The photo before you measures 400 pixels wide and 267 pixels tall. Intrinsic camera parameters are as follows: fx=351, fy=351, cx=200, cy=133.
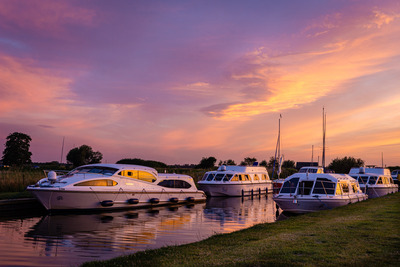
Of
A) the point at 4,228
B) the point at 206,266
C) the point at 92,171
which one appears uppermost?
the point at 92,171

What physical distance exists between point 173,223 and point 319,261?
13884 mm

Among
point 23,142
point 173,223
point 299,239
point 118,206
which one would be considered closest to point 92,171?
point 118,206

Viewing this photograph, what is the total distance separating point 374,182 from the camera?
42.5 meters

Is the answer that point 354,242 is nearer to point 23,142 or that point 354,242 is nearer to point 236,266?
point 236,266

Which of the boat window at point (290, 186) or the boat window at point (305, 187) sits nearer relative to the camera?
the boat window at point (305, 187)

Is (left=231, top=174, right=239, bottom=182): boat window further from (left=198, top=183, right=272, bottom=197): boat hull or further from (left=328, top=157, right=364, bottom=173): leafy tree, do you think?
(left=328, top=157, right=364, bottom=173): leafy tree

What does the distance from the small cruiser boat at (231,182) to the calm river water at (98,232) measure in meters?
13.9

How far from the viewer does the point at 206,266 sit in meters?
8.65

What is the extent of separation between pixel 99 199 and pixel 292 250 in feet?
60.8

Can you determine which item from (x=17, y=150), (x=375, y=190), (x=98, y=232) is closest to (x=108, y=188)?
(x=98, y=232)

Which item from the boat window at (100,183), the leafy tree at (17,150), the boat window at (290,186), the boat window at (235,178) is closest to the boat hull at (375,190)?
the boat window at (235,178)

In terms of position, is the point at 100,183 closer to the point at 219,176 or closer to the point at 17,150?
the point at 219,176

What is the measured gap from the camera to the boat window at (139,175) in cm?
2844

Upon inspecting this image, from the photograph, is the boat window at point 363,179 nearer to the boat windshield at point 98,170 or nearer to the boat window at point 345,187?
the boat window at point 345,187
